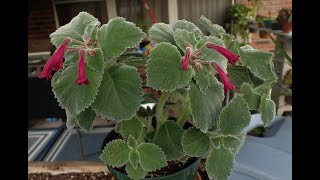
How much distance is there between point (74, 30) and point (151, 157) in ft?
0.66

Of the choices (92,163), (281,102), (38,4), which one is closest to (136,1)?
(38,4)

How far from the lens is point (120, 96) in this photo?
15.7 inches

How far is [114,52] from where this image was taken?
41cm

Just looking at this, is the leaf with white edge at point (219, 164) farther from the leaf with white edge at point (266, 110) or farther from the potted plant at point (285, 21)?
the potted plant at point (285, 21)

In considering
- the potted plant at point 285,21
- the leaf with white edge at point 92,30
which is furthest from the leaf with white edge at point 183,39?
the potted plant at point 285,21

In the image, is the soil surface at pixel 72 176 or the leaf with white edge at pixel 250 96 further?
the soil surface at pixel 72 176

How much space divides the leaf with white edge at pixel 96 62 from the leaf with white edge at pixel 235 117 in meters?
0.16

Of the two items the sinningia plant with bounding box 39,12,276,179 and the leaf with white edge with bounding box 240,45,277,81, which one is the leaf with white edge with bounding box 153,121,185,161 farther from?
the leaf with white edge with bounding box 240,45,277,81

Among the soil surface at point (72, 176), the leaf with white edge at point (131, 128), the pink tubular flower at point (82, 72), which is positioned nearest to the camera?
the pink tubular flower at point (82, 72)

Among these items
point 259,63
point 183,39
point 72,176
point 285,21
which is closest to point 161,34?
point 183,39

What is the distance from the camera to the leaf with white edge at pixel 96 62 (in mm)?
395

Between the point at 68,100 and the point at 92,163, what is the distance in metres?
0.28

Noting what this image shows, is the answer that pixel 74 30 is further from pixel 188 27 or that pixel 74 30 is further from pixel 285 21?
pixel 285 21

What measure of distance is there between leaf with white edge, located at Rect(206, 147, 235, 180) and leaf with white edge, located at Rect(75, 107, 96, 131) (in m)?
0.16
